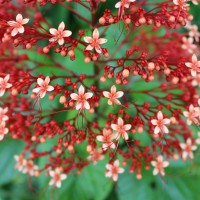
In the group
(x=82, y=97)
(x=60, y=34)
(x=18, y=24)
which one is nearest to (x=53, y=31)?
(x=60, y=34)

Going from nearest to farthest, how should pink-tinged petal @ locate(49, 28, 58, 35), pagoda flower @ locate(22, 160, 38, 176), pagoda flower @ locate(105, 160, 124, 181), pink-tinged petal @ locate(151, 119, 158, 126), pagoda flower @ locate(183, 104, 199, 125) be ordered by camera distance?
pink-tinged petal @ locate(49, 28, 58, 35) < pink-tinged petal @ locate(151, 119, 158, 126) < pagoda flower @ locate(183, 104, 199, 125) < pagoda flower @ locate(105, 160, 124, 181) < pagoda flower @ locate(22, 160, 38, 176)

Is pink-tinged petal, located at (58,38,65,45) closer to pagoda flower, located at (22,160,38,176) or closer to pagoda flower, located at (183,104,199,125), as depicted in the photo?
pagoda flower, located at (183,104,199,125)

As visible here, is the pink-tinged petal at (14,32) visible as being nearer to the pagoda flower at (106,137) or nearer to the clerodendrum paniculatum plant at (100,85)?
the clerodendrum paniculatum plant at (100,85)

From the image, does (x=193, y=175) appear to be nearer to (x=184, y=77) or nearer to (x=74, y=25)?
(x=184, y=77)

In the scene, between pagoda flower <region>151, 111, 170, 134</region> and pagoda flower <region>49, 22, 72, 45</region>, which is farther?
pagoda flower <region>151, 111, 170, 134</region>

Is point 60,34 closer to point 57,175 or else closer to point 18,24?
point 18,24

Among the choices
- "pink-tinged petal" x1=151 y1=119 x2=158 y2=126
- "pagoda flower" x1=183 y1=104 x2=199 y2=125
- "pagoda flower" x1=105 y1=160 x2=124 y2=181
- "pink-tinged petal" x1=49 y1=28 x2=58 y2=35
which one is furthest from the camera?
"pagoda flower" x1=105 y1=160 x2=124 y2=181

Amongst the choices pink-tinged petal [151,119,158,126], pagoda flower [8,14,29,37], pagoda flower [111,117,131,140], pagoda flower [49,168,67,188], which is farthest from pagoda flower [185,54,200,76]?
pagoda flower [49,168,67,188]

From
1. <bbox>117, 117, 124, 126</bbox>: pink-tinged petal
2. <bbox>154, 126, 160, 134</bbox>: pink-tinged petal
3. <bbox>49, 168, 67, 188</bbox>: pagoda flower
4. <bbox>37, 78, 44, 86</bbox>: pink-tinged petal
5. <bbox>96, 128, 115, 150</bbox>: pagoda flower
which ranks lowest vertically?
<bbox>49, 168, 67, 188</bbox>: pagoda flower

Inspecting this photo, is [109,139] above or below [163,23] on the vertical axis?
below

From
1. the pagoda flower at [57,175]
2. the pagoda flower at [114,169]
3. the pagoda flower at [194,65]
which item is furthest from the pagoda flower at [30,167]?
the pagoda flower at [194,65]

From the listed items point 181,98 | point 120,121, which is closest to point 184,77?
point 181,98
